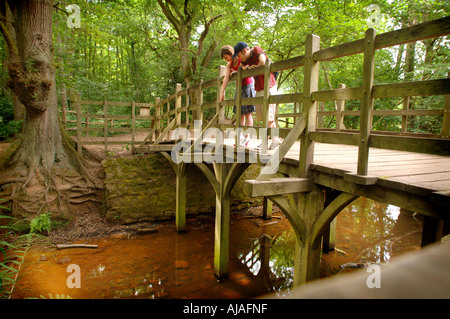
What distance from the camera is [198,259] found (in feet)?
20.7

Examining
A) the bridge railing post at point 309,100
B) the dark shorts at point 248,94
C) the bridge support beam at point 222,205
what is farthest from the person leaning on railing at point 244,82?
the bridge railing post at point 309,100

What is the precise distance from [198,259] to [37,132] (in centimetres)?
562

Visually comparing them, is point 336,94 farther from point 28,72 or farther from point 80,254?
point 28,72

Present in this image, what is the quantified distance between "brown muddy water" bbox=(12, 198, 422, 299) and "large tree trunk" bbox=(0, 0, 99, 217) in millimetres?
1742

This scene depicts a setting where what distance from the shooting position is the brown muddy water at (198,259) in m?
5.10

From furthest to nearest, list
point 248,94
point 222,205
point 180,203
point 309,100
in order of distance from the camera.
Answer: point 180,203, point 222,205, point 248,94, point 309,100

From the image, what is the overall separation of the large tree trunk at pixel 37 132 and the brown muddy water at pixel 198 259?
5.72 ft

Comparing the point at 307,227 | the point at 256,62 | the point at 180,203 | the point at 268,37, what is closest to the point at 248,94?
the point at 256,62

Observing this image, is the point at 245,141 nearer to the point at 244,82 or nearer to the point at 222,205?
the point at 244,82

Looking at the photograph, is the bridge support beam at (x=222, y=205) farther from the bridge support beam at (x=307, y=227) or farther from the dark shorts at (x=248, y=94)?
the bridge support beam at (x=307, y=227)

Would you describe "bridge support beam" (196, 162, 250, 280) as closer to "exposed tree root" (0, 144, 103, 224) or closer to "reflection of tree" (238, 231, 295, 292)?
"reflection of tree" (238, 231, 295, 292)

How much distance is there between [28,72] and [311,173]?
703cm
